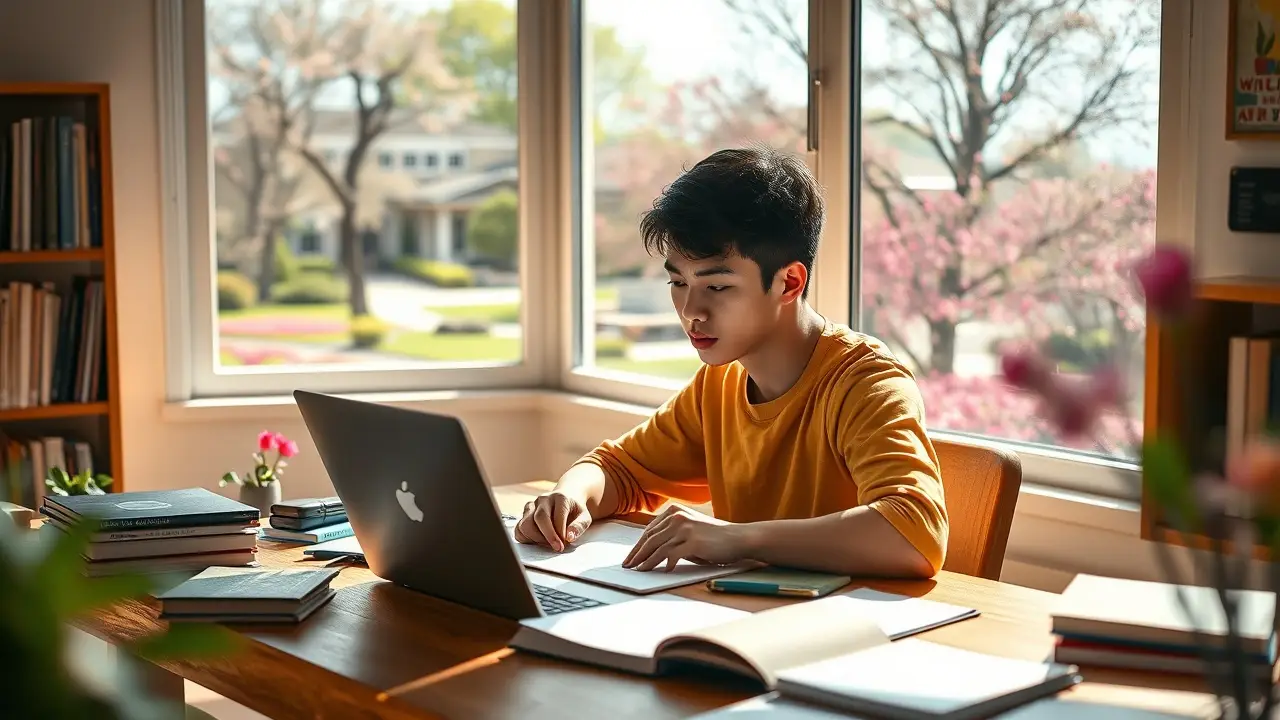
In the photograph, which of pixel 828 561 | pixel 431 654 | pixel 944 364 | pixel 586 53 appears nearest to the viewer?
pixel 431 654

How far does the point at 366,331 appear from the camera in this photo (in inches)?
141

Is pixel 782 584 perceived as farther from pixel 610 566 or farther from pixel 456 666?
pixel 456 666

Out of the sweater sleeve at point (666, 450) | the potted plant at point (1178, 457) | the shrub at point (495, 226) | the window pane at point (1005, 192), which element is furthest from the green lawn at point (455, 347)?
the potted plant at point (1178, 457)

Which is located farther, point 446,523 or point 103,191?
point 103,191

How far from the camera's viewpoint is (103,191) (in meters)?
3.03

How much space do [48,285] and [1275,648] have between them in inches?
106

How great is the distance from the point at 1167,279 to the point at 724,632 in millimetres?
687

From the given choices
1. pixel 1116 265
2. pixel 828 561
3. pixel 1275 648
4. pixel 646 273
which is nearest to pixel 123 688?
pixel 1275 648

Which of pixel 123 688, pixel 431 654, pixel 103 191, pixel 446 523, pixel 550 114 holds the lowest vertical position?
pixel 431 654

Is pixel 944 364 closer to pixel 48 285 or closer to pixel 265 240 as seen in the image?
pixel 265 240

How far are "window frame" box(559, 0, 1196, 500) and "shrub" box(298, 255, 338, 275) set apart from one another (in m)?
0.60

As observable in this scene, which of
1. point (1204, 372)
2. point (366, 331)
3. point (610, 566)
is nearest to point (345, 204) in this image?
point (366, 331)

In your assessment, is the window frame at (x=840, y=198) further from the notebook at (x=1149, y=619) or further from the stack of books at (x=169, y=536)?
the stack of books at (x=169, y=536)

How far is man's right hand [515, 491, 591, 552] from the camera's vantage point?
178 cm
